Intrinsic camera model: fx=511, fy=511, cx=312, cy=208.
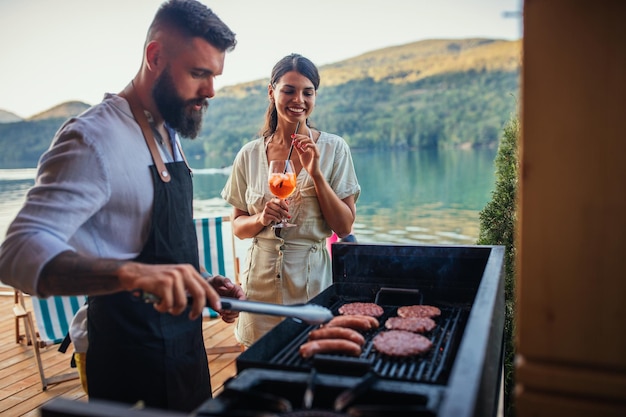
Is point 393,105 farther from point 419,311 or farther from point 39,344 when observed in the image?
point 419,311

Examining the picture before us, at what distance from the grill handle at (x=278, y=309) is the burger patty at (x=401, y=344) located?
0.75 feet

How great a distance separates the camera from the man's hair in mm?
1834

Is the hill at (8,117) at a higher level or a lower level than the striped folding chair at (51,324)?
higher

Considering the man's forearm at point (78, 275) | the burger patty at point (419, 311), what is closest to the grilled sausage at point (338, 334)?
the burger patty at point (419, 311)

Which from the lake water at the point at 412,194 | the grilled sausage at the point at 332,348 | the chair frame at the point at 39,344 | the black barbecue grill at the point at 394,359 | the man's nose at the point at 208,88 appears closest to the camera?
the black barbecue grill at the point at 394,359

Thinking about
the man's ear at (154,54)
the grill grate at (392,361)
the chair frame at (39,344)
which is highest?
the man's ear at (154,54)

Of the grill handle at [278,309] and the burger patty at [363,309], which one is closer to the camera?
the grill handle at [278,309]

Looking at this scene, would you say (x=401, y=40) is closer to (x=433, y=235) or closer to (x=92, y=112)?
(x=433, y=235)

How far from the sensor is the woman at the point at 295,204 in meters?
2.80

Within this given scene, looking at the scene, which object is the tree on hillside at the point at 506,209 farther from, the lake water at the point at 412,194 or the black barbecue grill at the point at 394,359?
the lake water at the point at 412,194

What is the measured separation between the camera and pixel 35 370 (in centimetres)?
443

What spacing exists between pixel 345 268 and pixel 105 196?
134 centimetres

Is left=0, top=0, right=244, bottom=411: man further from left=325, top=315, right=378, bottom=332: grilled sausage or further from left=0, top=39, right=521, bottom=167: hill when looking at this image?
left=0, top=39, right=521, bottom=167: hill

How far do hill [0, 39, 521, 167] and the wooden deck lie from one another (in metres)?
4.02
